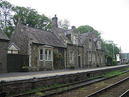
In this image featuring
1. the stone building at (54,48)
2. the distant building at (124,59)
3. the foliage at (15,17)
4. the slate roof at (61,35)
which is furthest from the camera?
the distant building at (124,59)

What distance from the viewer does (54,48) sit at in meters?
25.9

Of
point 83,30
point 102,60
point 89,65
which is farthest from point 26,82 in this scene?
point 83,30

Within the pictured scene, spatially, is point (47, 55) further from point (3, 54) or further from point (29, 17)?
point (29, 17)

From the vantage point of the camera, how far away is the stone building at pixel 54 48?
22422 mm

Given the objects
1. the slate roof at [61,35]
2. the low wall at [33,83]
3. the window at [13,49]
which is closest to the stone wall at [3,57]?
the window at [13,49]

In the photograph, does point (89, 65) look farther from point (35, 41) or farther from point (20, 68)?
point (20, 68)

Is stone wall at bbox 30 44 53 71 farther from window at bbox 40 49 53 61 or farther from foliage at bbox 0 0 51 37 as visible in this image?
foliage at bbox 0 0 51 37

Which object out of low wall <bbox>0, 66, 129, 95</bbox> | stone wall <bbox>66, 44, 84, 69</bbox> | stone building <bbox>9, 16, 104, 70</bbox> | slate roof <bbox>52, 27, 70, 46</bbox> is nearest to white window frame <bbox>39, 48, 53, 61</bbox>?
stone building <bbox>9, 16, 104, 70</bbox>

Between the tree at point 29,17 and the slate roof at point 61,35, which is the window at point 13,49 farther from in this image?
the tree at point 29,17

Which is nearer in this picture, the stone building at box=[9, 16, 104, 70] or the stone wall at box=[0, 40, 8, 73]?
the stone wall at box=[0, 40, 8, 73]

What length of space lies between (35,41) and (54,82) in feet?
38.5

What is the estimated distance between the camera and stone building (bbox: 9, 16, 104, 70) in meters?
22.4

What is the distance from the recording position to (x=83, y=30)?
63.1 metres

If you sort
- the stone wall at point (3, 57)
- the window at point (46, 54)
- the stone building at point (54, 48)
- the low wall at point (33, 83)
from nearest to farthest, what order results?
1. the low wall at point (33, 83)
2. the stone wall at point (3, 57)
3. the stone building at point (54, 48)
4. the window at point (46, 54)
